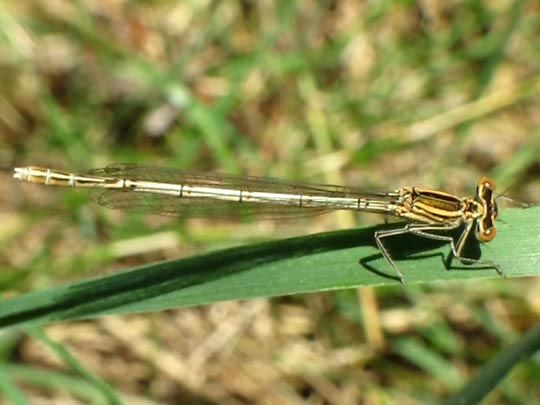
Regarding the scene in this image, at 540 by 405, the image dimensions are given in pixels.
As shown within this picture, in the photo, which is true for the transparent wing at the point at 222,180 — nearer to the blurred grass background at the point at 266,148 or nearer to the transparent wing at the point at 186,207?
the transparent wing at the point at 186,207

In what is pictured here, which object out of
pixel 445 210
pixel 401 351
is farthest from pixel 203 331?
pixel 445 210

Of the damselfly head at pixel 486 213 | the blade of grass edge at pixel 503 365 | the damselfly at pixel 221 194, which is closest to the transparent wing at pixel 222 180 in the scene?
the damselfly at pixel 221 194

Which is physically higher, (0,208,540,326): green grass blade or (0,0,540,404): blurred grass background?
(0,0,540,404): blurred grass background

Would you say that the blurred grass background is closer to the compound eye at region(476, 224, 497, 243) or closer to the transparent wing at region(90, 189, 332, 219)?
the transparent wing at region(90, 189, 332, 219)

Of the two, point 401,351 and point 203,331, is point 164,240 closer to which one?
point 203,331

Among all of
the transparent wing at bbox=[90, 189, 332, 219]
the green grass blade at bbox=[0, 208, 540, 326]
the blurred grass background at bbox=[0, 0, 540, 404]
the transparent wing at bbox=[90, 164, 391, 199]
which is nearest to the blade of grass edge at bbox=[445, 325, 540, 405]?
the green grass blade at bbox=[0, 208, 540, 326]
